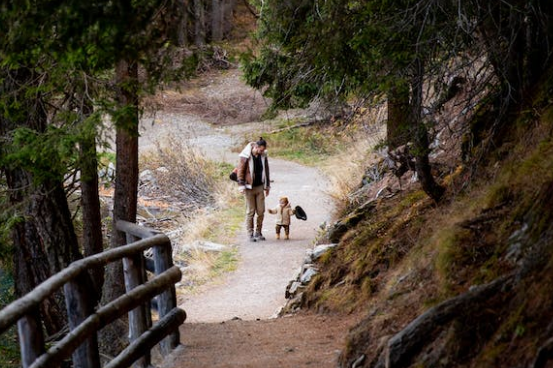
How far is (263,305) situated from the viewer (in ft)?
43.7

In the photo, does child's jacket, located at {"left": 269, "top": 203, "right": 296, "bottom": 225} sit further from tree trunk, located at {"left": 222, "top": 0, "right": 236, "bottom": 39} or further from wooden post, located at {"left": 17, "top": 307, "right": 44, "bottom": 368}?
tree trunk, located at {"left": 222, "top": 0, "right": 236, "bottom": 39}

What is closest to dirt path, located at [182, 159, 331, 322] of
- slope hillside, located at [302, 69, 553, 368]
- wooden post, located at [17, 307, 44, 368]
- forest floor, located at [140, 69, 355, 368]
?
forest floor, located at [140, 69, 355, 368]

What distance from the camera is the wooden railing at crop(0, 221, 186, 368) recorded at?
5.06m

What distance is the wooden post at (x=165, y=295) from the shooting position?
7.73 metres

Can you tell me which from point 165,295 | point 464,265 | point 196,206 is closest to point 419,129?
point 464,265

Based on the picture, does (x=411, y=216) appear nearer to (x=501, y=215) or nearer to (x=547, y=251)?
(x=501, y=215)

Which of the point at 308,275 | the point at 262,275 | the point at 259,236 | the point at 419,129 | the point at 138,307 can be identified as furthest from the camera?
the point at 259,236

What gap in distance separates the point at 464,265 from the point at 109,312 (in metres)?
2.90

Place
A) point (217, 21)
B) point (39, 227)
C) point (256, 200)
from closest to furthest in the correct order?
point (39, 227) < point (256, 200) < point (217, 21)

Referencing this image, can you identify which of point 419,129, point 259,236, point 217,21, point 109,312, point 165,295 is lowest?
point 259,236

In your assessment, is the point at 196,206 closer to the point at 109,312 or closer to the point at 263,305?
the point at 263,305

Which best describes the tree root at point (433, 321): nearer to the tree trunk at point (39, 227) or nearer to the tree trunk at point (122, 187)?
the tree trunk at point (122, 187)

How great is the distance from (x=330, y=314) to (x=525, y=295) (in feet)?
16.0

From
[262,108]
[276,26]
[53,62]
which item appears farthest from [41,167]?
[262,108]
